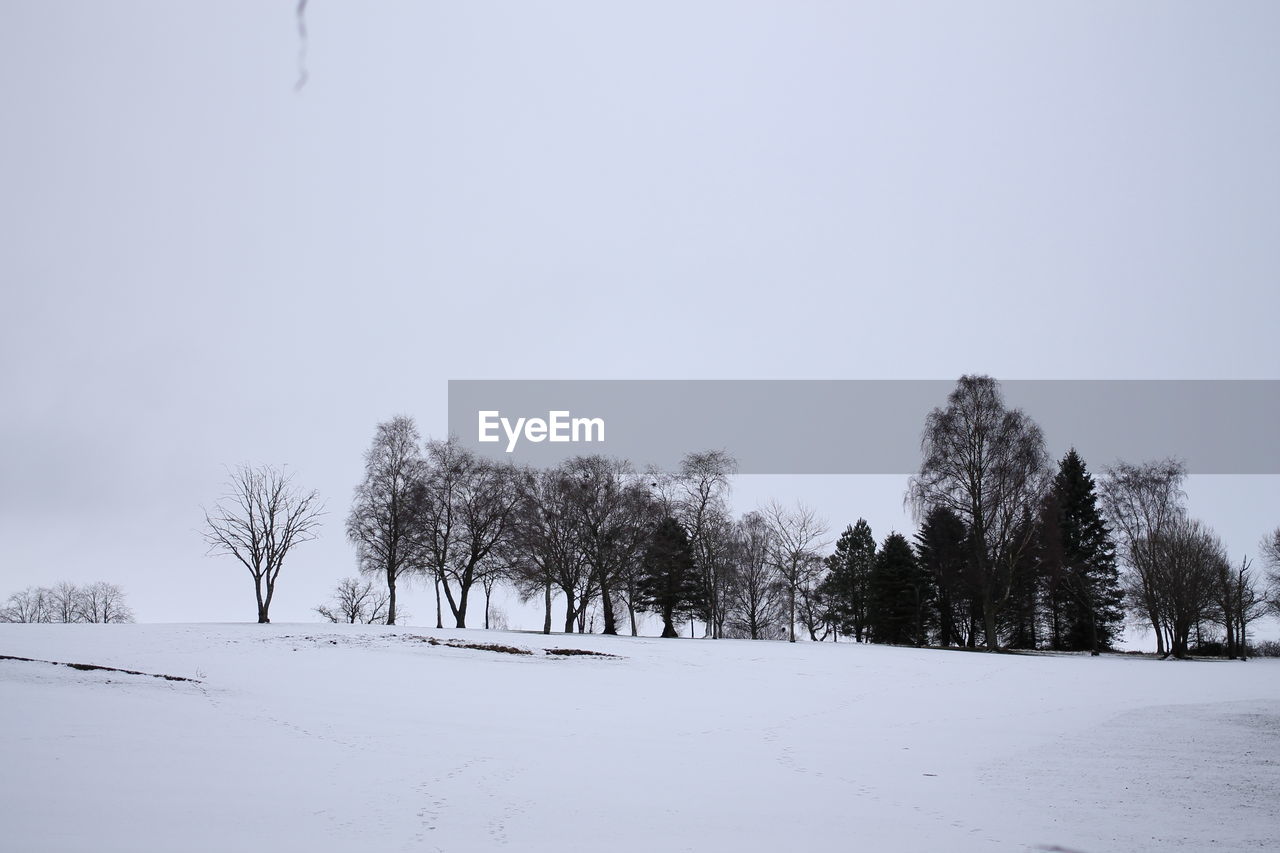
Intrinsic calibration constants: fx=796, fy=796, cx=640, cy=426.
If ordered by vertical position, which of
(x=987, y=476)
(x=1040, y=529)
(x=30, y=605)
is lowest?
(x=30, y=605)

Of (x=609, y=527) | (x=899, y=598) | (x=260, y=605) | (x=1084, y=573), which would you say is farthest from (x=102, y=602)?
(x=1084, y=573)

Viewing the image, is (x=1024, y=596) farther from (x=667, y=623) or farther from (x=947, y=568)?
(x=667, y=623)

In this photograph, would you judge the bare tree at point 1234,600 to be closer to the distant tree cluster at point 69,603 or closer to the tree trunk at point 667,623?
the tree trunk at point 667,623

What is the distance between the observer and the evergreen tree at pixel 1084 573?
50969 mm

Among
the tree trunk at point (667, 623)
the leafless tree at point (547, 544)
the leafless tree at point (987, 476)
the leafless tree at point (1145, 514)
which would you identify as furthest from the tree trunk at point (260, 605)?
the leafless tree at point (1145, 514)

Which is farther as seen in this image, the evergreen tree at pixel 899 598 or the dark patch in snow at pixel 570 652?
the evergreen tree at pixel 899 598

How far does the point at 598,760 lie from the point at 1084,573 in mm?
49503

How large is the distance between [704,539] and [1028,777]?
41.5m

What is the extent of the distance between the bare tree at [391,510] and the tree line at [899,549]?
11 centimetres

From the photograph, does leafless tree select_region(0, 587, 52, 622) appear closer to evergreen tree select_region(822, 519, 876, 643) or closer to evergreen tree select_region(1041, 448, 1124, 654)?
evergreen tree select_region(822, 519, 876, 643)

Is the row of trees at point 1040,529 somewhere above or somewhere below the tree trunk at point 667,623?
above

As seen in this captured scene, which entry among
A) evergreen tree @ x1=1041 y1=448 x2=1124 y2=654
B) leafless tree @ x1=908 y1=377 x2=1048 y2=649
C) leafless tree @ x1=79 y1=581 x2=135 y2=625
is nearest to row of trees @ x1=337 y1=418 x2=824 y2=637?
leafless tree @ x1=908 y1=377 x2=1048 y2=649

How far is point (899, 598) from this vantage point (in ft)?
194

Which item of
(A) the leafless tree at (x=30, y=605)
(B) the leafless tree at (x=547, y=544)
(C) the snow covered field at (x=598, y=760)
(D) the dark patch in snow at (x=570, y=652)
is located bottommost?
(A) the leafless tree at (x=30, y=605)
